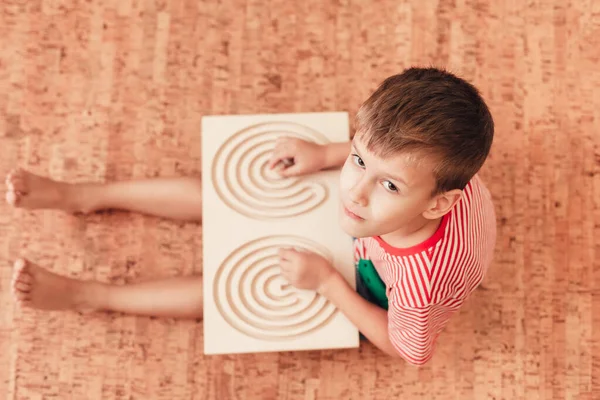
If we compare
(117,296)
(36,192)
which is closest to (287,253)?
(117,296)

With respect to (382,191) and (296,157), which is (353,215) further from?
(296,157)

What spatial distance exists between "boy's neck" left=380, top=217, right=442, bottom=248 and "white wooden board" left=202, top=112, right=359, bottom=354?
0.14m

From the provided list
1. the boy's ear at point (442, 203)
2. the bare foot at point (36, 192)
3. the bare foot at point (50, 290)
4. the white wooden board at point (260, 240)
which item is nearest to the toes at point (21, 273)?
the bare foot at point (50, 290)

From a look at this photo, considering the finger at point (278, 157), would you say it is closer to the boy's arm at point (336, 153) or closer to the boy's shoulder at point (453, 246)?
the boy's arm at point (336, 153)

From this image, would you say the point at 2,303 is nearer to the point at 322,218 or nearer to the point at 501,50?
the point at 322,218

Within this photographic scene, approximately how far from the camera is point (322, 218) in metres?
0.88

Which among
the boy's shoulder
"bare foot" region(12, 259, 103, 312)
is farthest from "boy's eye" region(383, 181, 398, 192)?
"bare foot" region(12, 259, 103, 312)

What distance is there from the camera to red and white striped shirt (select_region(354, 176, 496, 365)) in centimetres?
73

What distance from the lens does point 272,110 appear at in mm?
1138

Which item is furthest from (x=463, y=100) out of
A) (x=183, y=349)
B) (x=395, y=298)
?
(x=183, y=349)

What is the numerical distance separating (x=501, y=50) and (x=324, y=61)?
0.34 metres

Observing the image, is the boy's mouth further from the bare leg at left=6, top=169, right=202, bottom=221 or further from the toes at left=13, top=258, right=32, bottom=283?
the toes at left=13, top=258, right=32, bottom=283

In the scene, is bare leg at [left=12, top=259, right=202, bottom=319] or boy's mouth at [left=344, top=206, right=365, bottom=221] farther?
bare leg at [left=12, top=259, right=202, bottom=319]

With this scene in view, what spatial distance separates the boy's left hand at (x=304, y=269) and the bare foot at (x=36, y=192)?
1.38 feet
